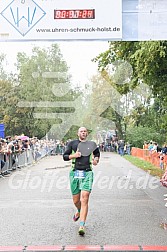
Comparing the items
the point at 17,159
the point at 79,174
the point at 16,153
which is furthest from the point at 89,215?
the point at 17,159

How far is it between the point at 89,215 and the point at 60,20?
3876mm

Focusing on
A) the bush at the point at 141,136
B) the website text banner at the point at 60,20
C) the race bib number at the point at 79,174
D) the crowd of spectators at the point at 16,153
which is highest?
the website text banner at the point at 60,20

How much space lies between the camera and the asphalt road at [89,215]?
7293mm

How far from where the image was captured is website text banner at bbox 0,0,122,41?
31.3ft

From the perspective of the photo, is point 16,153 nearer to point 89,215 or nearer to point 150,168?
point 150,168

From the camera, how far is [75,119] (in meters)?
47.4

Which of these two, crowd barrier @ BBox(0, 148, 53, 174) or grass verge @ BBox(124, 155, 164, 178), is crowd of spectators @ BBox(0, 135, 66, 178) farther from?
grass verge @ BBox(124, 155, 164, 178)

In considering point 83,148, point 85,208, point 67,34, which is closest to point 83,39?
point 67,34

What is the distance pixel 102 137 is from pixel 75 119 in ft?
15.1

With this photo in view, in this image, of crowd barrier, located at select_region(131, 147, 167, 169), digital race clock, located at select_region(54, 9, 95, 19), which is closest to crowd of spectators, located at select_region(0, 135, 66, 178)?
crowd barrier, located at select_region(131, 147, 167, 169)

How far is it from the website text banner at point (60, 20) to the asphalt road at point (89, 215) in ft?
11.5

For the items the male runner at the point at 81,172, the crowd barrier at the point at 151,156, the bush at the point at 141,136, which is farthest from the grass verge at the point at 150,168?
the bush at the point at 141,136

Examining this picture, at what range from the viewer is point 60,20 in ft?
31.6

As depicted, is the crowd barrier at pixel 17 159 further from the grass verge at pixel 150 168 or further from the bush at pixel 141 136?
the bush at pixel 141 136
